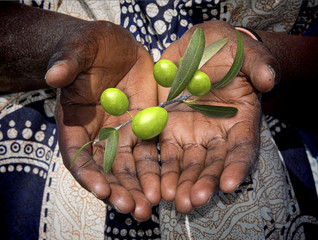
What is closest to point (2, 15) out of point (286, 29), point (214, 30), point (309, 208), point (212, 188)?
point (214, 30)

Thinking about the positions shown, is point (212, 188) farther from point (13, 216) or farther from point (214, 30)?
point (13, 216)

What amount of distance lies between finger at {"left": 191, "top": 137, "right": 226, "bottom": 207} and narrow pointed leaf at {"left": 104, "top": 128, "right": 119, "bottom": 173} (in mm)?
366

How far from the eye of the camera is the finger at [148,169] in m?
1.08

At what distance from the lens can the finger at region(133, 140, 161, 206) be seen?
1.08 m

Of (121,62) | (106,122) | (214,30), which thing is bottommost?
(106,122)

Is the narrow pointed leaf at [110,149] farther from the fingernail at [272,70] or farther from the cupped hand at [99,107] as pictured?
the fingernail at [272,70]

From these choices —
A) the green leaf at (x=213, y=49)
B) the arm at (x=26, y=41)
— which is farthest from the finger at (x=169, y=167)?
the arm at (x=26, y=41)

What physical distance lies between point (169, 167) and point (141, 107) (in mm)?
428

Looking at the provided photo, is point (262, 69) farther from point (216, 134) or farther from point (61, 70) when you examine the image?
point (61, 70)

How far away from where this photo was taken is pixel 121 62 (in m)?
1.43

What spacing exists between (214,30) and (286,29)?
75 centimetres

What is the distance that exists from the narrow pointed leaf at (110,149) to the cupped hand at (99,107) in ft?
0.20

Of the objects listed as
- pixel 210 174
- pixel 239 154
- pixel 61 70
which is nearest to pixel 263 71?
pixel 239 154

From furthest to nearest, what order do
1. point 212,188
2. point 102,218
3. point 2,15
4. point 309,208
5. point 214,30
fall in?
point 2,15, point 309,208, point 102,218, point 214,30, point 212,188
